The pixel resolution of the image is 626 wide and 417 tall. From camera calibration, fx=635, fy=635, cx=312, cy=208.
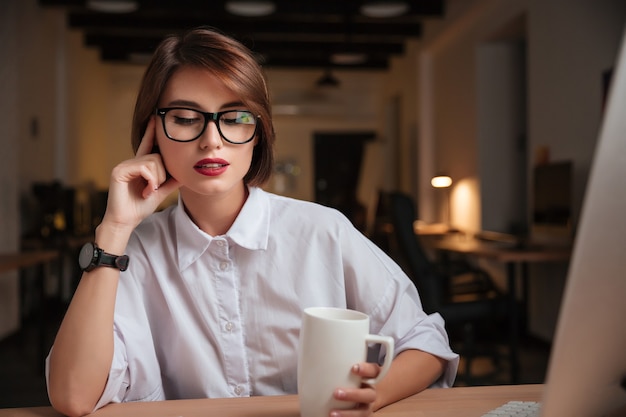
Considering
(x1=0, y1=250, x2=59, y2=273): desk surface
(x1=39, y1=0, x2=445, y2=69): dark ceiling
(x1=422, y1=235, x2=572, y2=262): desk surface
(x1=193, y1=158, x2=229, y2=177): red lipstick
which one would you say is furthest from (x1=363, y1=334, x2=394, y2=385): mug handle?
(x1=39, y1=0, x2=445, y2=69): dark ceiling

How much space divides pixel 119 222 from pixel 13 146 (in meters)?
5.07

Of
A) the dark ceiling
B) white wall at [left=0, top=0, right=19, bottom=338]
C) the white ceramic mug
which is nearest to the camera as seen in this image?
the white ceramic mug

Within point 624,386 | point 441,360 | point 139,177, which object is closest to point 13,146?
point 139,177

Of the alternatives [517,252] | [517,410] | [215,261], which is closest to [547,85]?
[517,252]

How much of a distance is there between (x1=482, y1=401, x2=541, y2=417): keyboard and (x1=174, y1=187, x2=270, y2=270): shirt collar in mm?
525

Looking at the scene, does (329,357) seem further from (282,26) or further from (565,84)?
(282,26)

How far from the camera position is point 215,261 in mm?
1201

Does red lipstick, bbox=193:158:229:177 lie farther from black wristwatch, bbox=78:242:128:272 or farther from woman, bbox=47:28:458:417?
black wristwatch, bbox=78:242:128:272

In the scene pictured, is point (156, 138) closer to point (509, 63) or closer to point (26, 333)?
point (26, 333)

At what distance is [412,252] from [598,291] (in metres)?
3.02

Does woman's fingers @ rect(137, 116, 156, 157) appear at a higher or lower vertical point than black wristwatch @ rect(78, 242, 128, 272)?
higher

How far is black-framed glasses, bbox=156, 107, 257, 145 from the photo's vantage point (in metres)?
1.08

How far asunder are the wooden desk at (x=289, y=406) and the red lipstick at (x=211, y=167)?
1.23ft

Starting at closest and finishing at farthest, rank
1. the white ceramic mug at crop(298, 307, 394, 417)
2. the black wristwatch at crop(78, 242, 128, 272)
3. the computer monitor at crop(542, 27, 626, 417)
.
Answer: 1. the computer monitor at crop(542, 27, 626, 417)
2. the white ceramic mug at crop(298, 307, 394, 417)
3. the black wristwatch at crop(78, 242, 128, 272)
